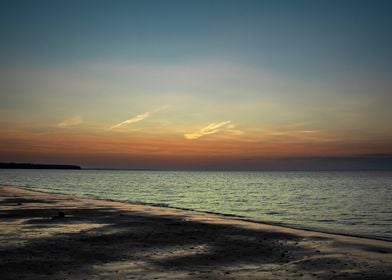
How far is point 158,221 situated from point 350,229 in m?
14.8

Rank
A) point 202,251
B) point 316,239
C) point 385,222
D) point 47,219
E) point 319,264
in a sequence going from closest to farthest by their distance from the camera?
point 319,264 → point 202,251 → point 316,239 → point 47,219 → point 385,222

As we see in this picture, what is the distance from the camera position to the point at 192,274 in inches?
528

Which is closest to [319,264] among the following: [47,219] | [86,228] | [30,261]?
[30,261]

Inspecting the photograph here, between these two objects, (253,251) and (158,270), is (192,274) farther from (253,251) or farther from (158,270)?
(253,251)

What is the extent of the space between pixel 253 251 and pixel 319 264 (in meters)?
3.50

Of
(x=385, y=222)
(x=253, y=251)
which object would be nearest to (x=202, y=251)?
(x=253, y=251)

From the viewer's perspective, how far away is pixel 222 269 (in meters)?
14.3

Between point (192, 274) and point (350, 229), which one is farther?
point (350, 229)

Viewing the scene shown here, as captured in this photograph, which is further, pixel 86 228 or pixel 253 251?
pixel 86 228

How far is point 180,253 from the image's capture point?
17469mm

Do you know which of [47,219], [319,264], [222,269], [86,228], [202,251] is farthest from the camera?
[47,219]

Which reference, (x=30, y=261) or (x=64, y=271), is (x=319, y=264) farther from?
(x=30, y=261)

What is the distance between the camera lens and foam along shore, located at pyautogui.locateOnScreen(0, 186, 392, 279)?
13.7 m

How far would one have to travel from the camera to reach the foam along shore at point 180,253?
13688 mm
